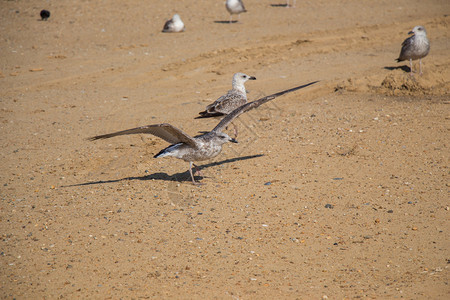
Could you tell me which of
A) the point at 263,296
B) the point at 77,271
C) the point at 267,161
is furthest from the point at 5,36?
the point at 263,296

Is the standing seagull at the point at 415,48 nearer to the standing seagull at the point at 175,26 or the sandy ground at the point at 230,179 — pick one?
the sandy ground at the point at 230,179

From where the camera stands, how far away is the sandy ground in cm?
489

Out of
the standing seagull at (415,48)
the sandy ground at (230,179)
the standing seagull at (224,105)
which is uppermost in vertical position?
the standing seagull at (415,48)

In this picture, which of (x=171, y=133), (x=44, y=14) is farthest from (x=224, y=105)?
(x=44, y=14)

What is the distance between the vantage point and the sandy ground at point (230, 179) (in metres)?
4.89

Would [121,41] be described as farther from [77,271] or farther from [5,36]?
[77,271]

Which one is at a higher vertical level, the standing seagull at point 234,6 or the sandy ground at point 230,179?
the standing seagull at point 234,6

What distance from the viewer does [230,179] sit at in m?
7.04

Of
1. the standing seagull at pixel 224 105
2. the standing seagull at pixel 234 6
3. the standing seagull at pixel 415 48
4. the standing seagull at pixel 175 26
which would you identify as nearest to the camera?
the standing seagull at pixel 224 105

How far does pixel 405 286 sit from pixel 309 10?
1629 centimetres

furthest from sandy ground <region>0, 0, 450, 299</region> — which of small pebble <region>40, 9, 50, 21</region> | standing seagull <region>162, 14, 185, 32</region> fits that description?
small pebble <region>40, 9, 50, 21</region>

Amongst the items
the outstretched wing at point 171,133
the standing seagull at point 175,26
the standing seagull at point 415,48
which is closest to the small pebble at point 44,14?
the standing seagull at point 175,26

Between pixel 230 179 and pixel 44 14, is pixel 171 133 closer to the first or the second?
pixel 230 179

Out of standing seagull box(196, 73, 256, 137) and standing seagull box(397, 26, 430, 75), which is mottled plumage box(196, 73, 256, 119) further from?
standing seagull box(397, 26, 430, 75)
